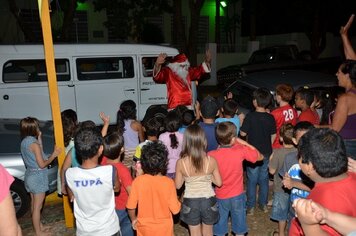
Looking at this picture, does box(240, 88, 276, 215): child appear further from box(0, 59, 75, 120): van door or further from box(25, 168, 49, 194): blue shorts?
box(0, 59, 75, 120): van door

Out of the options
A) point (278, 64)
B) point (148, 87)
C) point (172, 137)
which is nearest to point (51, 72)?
point (172, 137)

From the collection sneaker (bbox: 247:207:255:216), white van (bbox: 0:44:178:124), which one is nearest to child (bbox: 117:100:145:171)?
sneaker (bbox: 247:207:255:216)

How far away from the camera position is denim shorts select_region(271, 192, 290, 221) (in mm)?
4184

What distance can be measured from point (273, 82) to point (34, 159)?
537 cm

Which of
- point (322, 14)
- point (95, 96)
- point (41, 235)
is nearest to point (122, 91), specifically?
point (95, 96)

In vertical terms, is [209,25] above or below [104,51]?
above

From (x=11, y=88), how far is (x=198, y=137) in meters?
6.31

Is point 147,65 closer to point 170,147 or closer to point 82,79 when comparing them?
point 82,79

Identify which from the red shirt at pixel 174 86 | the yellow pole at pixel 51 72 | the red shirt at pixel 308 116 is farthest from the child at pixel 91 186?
the red shirt at pixel 174 86

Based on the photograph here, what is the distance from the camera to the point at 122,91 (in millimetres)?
9250

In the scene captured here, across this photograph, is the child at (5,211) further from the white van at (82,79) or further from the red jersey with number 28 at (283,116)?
the white van at (82,79)

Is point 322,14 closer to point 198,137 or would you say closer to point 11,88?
point 11,88

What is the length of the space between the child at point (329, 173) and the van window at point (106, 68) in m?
7.45

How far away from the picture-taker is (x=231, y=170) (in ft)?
12.5
